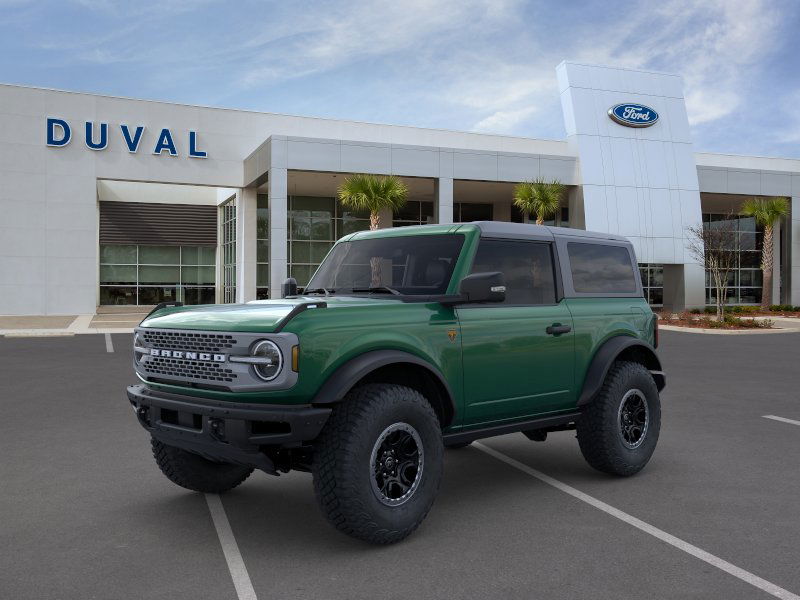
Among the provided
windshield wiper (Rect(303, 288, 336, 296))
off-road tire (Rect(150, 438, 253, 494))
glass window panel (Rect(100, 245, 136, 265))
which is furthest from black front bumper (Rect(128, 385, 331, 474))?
glass window panel (Rect(100, 245, 136, 265))

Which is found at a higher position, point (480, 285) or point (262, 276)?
point (262, 276)

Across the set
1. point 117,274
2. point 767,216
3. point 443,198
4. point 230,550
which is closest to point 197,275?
point 117,274

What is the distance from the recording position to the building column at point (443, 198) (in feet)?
97.3

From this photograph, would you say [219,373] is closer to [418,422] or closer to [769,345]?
[418,422]

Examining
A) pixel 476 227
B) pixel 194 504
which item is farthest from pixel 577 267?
pixel 194 504

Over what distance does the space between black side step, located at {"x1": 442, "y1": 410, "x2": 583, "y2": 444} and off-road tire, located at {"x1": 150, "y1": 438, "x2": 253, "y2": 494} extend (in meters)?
1.59

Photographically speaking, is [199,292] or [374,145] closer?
[374,145]

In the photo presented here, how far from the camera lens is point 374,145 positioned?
28.5m

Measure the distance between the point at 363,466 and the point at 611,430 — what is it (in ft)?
7.99

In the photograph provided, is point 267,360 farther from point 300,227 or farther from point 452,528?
point 300,227

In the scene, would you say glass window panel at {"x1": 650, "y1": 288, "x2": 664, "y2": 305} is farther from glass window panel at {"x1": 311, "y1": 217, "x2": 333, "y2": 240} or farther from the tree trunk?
glass window panel at {"x1": 311, "y1": 217, "x2": 333, "y2": 240}

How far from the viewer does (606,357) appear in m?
5.74

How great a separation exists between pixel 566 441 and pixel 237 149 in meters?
26.6

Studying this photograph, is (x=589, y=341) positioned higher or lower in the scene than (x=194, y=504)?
higher
